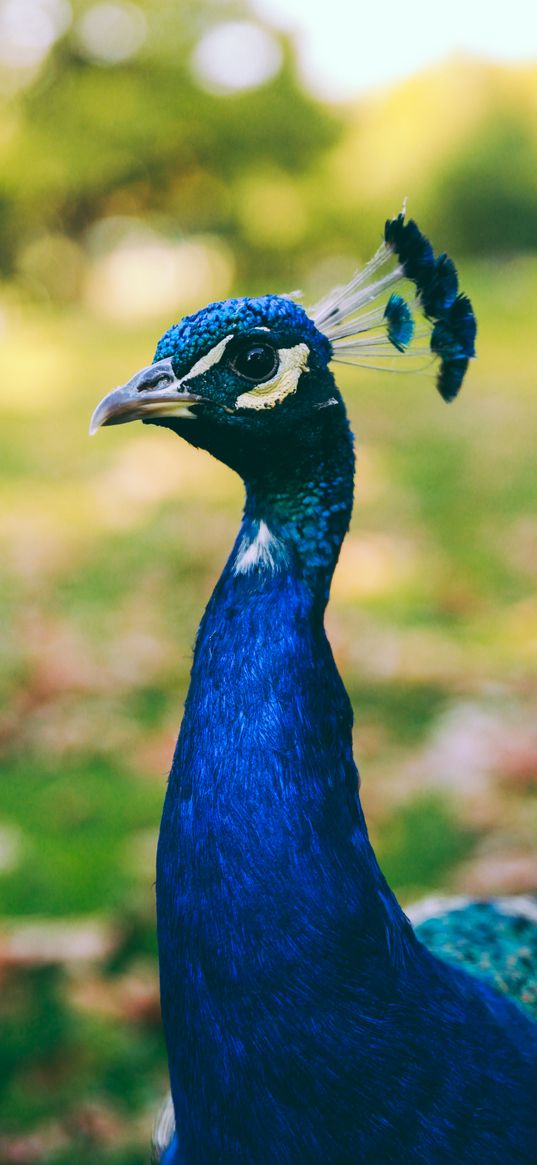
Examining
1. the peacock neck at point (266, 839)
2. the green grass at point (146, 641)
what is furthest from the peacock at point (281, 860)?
the green grass at point (146, 641)

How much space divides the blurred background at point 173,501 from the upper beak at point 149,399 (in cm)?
155

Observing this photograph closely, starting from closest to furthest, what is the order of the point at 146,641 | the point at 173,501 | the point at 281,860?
the point at 281,860
the point at 146,641
the point at 173,501

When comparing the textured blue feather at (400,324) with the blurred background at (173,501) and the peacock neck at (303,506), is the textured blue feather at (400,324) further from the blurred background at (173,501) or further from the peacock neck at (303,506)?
the blurred background at (173,501)

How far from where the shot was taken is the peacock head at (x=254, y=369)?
1237 mm

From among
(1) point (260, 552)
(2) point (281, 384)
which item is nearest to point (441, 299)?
(2) point (281, 384)

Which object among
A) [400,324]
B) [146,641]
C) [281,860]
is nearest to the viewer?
[281,860]

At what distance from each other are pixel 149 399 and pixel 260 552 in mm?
211

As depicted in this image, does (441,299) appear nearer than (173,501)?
Yes

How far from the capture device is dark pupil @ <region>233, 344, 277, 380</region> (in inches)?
49.1

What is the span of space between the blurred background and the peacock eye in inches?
63.0

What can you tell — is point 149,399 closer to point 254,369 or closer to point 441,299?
point 254,369

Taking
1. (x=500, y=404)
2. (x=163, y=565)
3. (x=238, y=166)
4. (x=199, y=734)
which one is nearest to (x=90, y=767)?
(x=163, y=565)

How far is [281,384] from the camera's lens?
4.14ft

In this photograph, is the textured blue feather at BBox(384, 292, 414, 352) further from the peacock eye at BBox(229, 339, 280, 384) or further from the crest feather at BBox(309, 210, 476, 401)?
the peacock eye at BBox(229, 339, 280, 384)
